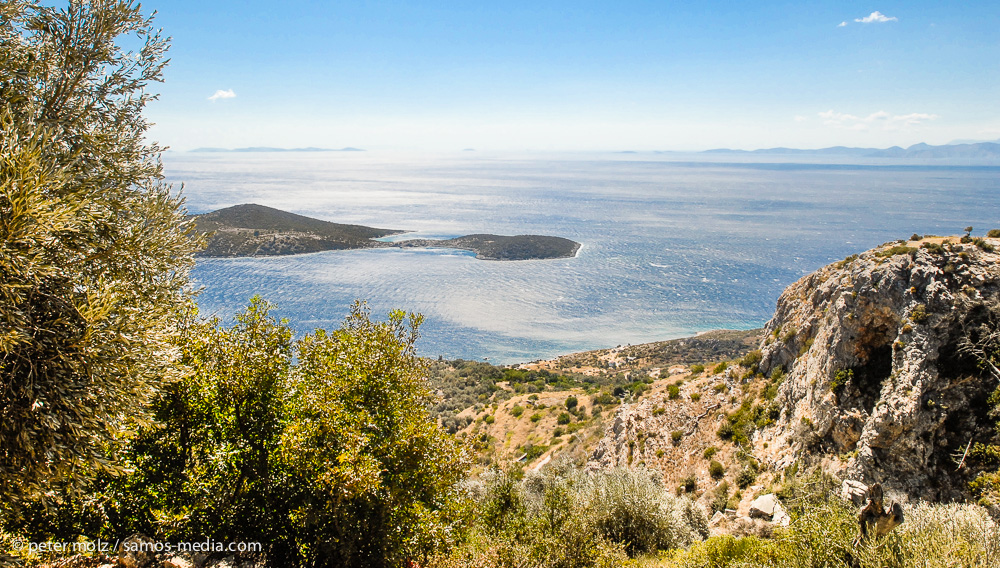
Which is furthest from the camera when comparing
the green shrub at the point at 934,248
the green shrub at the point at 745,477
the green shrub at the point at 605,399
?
the green shrub at the point at 605,399

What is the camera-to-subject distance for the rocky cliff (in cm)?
1264

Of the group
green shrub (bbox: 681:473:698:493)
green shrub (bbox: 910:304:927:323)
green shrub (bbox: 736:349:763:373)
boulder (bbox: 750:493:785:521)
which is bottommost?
green shrub (bbox: 681:473:698:493)

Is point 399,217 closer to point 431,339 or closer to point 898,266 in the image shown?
point 431,339

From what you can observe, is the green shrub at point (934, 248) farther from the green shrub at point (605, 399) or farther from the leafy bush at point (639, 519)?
the green shrub at point (605, 399)

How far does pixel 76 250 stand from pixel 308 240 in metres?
118

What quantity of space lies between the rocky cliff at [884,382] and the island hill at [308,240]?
9150cm

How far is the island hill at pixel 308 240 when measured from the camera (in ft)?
359

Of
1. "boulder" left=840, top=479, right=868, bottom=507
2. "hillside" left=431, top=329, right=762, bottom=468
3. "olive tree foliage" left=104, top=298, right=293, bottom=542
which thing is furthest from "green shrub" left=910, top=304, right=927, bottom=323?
A: "olive tree foliage" left=104, top=298, right=293, bottom=542

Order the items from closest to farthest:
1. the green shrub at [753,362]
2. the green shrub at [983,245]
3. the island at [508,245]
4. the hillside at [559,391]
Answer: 1. the green shrub at [983,245]
2. the green shrub at [753,362]
3. the hillside at [559,391]
4. the island at [508,245]

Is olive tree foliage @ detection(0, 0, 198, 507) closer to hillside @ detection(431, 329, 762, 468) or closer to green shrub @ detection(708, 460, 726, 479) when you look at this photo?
hillside @ detection(431, 329, 762, 468)

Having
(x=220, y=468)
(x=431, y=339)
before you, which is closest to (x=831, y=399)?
(x=220, y=468)

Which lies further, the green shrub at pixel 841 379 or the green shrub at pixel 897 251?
the green shrub at pixel 897 251

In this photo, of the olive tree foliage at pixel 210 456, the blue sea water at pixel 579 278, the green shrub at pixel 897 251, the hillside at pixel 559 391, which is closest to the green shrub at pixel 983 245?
the green shrub at pixel 897 251

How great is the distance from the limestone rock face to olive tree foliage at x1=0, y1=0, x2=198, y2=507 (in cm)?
1682
